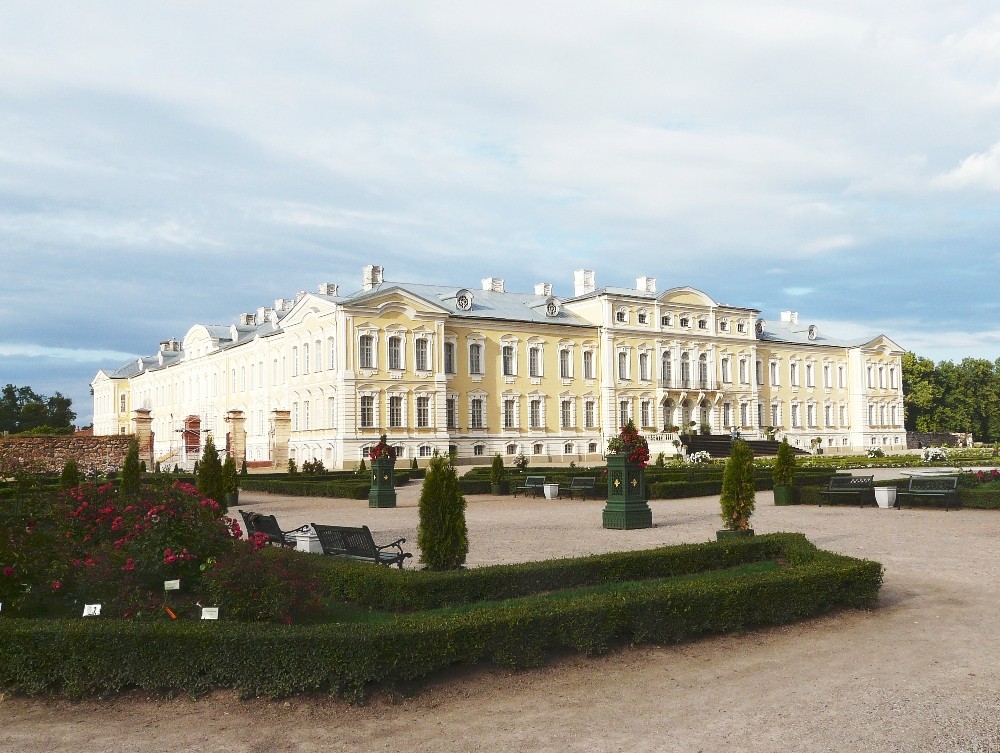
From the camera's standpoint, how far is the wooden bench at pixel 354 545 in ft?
33.2

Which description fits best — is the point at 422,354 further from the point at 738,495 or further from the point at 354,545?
the point at 354,545

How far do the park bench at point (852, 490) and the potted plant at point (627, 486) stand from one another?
606cm

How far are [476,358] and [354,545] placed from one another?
125 ft

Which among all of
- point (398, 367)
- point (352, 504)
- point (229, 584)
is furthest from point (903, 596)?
point (398, 367)

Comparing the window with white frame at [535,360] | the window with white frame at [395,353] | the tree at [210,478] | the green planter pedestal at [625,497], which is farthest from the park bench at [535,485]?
the window with white frame at [535,360]

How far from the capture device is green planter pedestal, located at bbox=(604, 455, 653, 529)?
16.3 metres

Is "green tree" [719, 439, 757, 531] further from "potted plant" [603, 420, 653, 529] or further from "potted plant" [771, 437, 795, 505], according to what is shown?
"potted plant" [771, 437, 795, 505]

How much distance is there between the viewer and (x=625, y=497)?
1628cm

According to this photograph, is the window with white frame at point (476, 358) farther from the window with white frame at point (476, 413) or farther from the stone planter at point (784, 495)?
the stone planter at point (784, 495)

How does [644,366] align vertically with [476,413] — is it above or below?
above

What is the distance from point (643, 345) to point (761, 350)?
37.5 ft

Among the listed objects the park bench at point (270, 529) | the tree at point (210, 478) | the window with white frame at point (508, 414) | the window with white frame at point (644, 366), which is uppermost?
the window with white frame at point (644, 366)

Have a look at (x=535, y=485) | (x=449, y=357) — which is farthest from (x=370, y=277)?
(x=535, y=485)

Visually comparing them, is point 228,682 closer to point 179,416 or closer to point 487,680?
point 487,680
